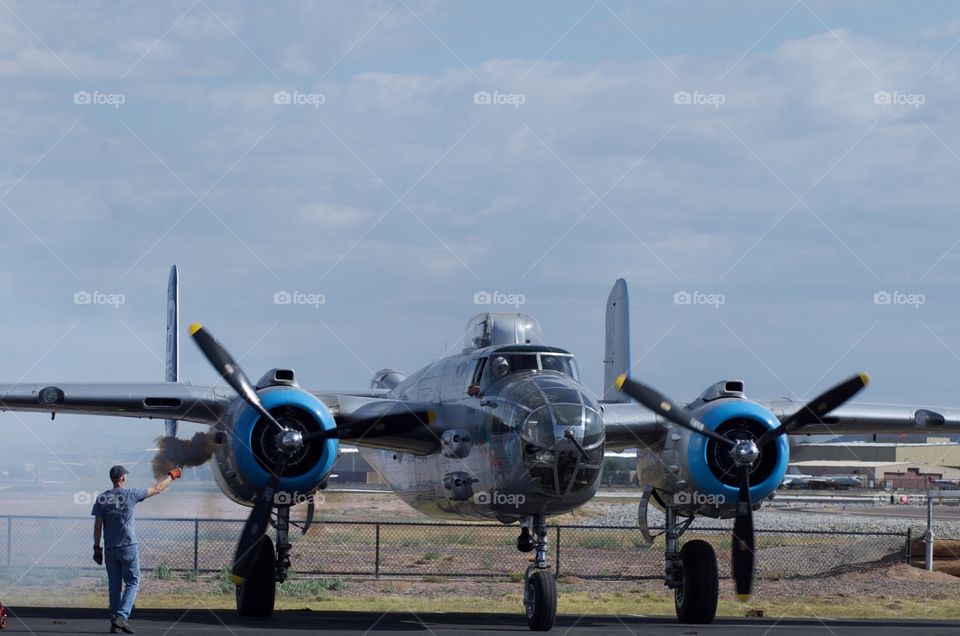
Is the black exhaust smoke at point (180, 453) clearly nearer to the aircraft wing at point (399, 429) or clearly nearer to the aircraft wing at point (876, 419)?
the aircraft wing at point (399, 429)

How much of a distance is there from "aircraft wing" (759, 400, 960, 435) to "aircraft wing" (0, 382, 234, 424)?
29.0 feet

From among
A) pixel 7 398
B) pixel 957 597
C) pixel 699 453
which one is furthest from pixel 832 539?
pixel 7 398

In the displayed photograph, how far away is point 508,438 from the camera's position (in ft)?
56.3

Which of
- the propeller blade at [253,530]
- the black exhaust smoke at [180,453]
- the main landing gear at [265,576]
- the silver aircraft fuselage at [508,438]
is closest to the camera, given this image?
the silver aircraft fuselage at [508,438]

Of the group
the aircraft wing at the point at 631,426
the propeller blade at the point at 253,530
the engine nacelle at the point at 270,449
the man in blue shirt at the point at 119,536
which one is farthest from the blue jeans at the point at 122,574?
the aircraft wing at the point at 631,426

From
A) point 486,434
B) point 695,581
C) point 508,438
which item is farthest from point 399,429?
point 695,581

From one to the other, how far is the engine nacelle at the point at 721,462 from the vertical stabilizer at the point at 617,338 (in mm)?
9750

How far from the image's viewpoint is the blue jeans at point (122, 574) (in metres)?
15.1

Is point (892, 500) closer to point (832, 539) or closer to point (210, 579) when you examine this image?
point (832, 539)

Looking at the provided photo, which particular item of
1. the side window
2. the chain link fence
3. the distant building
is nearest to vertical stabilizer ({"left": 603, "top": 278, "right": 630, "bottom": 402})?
the chain link fence

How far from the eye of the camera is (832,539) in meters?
40.3

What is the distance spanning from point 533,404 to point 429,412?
357 centimetres

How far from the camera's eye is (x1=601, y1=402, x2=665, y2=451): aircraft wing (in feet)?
67.8

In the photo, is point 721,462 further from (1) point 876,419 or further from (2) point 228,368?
(2) point 228,368
